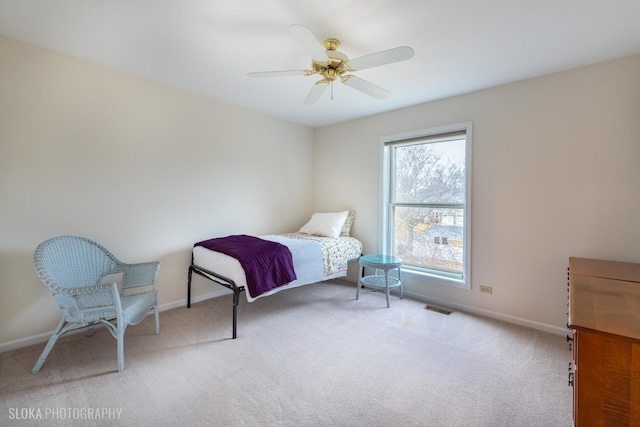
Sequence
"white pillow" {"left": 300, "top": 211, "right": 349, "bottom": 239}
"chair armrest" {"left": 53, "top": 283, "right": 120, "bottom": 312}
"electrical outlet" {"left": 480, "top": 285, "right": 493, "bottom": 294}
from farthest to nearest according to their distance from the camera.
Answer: "white pillow" {"left": 300, "top": 211, "right": 349, "bottom": 239} → "electrical outlet" {"left": 480, "top": 285, "right": 493, "bottom": 294} → "chair armrest" {"left": 53, "top": 283, "right": 120, "bottom": 312}

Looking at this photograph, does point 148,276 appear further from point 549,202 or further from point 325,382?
point 549,202

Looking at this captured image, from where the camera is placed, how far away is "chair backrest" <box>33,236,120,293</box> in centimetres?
220

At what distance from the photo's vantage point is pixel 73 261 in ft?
7.86

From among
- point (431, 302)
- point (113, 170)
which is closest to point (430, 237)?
point (431, 302)

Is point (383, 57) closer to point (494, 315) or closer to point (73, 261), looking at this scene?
point (494, 315)

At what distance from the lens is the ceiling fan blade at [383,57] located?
1.79m

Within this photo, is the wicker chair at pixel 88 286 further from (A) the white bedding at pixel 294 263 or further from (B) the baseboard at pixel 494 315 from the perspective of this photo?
(B) the baseboard at pixel 494 315

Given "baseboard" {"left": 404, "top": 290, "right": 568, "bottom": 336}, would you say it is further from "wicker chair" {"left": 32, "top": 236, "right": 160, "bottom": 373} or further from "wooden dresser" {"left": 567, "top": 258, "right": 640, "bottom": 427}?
"wicker chair" {"left": 32, "top": 236, "right": 160, "bottom": 373}

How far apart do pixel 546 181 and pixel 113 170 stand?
14.0 feet

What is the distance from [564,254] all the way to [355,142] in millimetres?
2808

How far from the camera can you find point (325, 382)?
1.96 metres

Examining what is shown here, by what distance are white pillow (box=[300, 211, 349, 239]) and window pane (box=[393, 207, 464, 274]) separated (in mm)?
771

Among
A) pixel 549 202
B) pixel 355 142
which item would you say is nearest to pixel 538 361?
pixel 549 202

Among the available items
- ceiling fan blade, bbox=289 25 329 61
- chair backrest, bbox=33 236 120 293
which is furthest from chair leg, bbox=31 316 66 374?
ceiling fan blade, bbox=289 25 329 61
